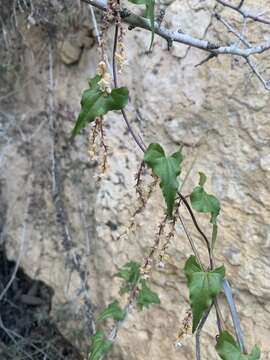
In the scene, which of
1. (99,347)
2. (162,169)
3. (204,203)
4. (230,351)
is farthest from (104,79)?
(99,347)

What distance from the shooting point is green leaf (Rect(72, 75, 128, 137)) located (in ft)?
2.59

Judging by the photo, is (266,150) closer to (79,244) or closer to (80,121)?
(80,121)

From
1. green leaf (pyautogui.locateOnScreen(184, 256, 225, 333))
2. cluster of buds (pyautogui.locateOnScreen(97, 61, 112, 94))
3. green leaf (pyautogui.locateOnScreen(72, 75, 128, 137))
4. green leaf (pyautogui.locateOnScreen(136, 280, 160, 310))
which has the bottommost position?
green leaf (pyautogui.locateOnScreen(184, 256, 225, 333))

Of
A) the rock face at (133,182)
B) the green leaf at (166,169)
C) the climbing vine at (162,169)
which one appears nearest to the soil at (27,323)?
the rock face at (133,182)

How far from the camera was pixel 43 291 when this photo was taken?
180cm

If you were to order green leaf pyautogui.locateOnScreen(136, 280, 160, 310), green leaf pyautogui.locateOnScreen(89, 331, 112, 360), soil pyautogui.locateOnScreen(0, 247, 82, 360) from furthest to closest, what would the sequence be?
1. soil pyautogui.locateOnScreen(0, 247, 82, 360)
2. green leaf pyautogui.locateOnScreen(136, 280, 160, 310)
3. green leaf pyautogui.locateOnScreen(89, 331, 112, 360)

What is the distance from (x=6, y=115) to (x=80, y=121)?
1.10 m

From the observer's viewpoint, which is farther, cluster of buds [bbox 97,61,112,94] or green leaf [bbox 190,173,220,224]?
green leaf [bbox 190,173,220,224]

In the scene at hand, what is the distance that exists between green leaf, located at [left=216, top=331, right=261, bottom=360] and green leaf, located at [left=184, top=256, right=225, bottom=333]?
0.20ft

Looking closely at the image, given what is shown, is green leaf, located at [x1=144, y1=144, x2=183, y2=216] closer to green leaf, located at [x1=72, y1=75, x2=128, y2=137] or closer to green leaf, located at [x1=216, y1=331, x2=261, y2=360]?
green leaf, located at [x1=72, y1=75, x2=128, y2=137]

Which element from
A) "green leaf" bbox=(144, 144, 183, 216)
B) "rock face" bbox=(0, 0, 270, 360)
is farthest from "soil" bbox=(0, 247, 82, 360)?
"green leaf" bbox=(144, 144, 183, 216)

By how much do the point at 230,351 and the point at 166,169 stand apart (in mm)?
296

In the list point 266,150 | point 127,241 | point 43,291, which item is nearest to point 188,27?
point 266,150

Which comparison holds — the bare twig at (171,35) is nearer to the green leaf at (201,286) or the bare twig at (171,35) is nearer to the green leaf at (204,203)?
the green leaf at (204,203)
